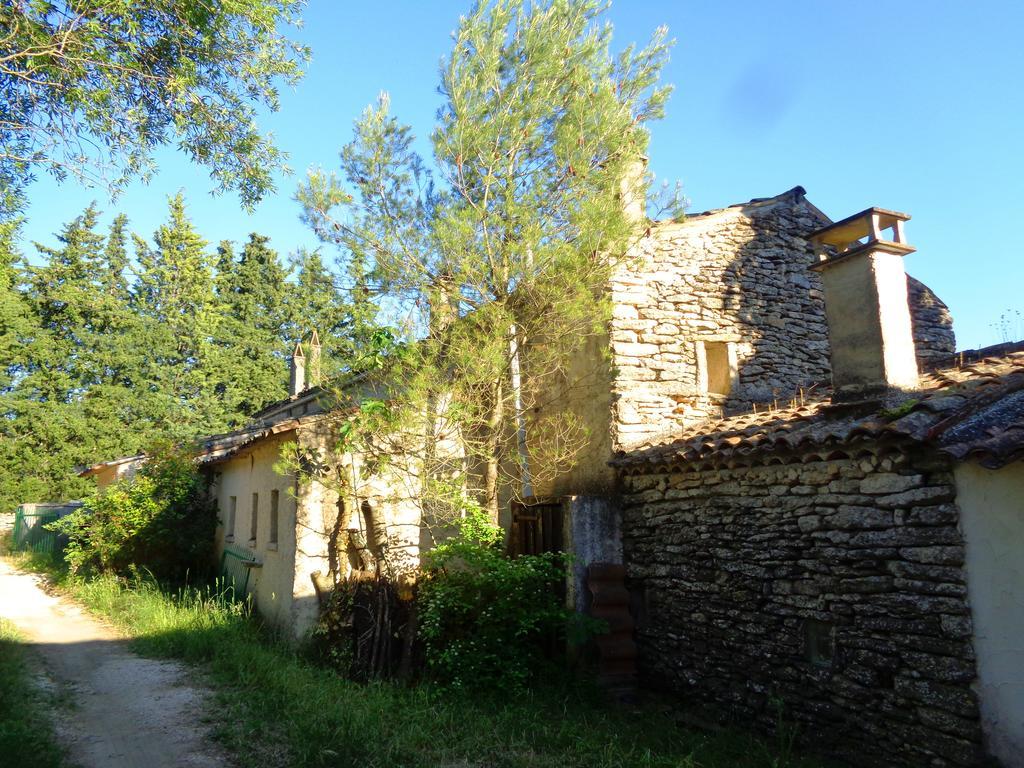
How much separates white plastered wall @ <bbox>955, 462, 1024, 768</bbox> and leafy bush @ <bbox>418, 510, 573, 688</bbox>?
3939 mm

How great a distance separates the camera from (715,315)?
928cm

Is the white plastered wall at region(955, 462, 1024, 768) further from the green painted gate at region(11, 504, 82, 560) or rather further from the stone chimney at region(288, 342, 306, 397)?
the green painted gate at region(11, 504, 82, 560)

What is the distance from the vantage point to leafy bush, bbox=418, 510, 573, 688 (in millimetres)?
7457

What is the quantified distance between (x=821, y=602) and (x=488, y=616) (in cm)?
340

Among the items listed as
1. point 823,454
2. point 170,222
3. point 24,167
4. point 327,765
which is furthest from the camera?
point 170,222

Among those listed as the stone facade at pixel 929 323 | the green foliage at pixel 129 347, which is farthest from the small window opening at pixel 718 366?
the green foliage at pixel 129 347

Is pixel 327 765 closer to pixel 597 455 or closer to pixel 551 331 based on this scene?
pixel 597 455

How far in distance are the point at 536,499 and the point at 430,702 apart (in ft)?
9.64

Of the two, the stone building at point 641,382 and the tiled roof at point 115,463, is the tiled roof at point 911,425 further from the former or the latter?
the tiled roof at point 115,463

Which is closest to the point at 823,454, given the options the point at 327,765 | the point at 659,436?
the point at 659,436

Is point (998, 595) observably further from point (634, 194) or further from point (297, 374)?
point (297, 374)

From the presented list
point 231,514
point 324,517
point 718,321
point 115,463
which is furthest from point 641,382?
point 115,463

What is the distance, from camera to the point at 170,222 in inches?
1221

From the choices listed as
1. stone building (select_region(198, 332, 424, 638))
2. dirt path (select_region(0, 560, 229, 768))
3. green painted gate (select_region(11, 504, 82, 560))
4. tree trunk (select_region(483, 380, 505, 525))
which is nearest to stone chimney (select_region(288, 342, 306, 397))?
green painted gate (select_region(11, 504, 82, 560))
